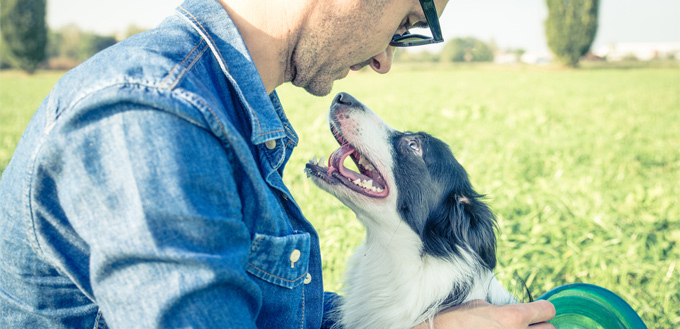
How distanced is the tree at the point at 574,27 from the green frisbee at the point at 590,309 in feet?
176

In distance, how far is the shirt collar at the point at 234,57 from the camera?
4.58 feet

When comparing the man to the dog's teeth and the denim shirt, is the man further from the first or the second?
the dog's teeth

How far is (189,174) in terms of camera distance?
1.00 metres

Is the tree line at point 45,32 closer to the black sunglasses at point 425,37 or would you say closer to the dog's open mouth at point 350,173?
the dog's open mouth at point 350,173

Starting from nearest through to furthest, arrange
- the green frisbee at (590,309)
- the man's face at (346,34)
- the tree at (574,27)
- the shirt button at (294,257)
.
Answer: the shirt button at (294,257) → the man's face at (346,34) → the green frisbee at (590,309) → the tree at (574,27)

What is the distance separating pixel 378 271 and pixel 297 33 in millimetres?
1386

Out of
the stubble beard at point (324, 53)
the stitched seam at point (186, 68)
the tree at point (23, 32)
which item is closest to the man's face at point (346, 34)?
the stubble beard at point (324, 53)

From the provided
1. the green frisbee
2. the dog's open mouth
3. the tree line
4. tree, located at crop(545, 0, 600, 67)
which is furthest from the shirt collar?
tree, located at crop(545, 0, 600, 67)

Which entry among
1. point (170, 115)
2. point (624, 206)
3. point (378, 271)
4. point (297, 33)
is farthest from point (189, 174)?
point (624, 206)

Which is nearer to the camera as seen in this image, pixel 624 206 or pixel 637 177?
pixel 624 206

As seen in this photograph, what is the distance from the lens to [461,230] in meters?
2.46

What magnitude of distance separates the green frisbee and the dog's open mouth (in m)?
0.97

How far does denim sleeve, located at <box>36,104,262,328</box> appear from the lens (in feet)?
3.12

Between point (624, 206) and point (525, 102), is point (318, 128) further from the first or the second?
point (525, 102)
